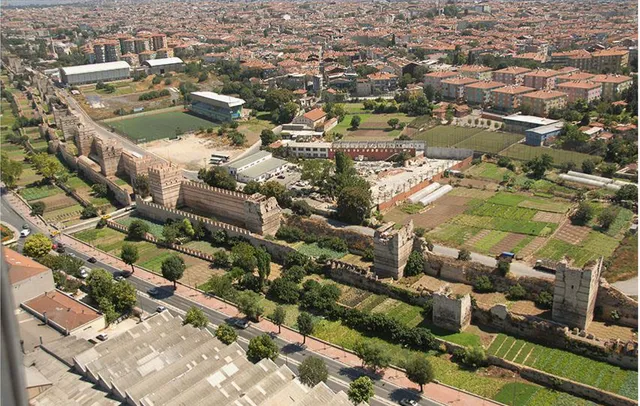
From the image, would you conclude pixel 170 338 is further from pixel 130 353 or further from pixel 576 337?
pixel 576 337

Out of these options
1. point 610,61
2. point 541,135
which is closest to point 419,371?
point 541,135

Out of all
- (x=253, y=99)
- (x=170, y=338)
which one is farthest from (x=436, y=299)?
(x=253, y=99)

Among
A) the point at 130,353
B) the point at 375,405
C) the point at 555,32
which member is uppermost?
the point at 555,32

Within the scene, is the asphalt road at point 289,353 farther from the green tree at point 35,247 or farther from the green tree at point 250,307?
the green tree at point 35,247

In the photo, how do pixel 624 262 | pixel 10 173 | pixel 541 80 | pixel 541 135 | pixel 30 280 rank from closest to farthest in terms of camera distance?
pixel 30 280, pixel 624 262, pixel 10 173, pixel 541 135, pixel 541 80

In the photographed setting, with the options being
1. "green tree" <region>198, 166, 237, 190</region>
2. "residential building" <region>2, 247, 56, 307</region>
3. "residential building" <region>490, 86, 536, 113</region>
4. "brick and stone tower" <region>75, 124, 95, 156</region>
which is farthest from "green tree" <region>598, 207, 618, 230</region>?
"brick and stone tower" <region>75, 124, 95, 156</region>

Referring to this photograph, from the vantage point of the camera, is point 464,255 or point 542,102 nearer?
point 464,255

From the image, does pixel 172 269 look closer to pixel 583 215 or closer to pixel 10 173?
pixel 10 173
